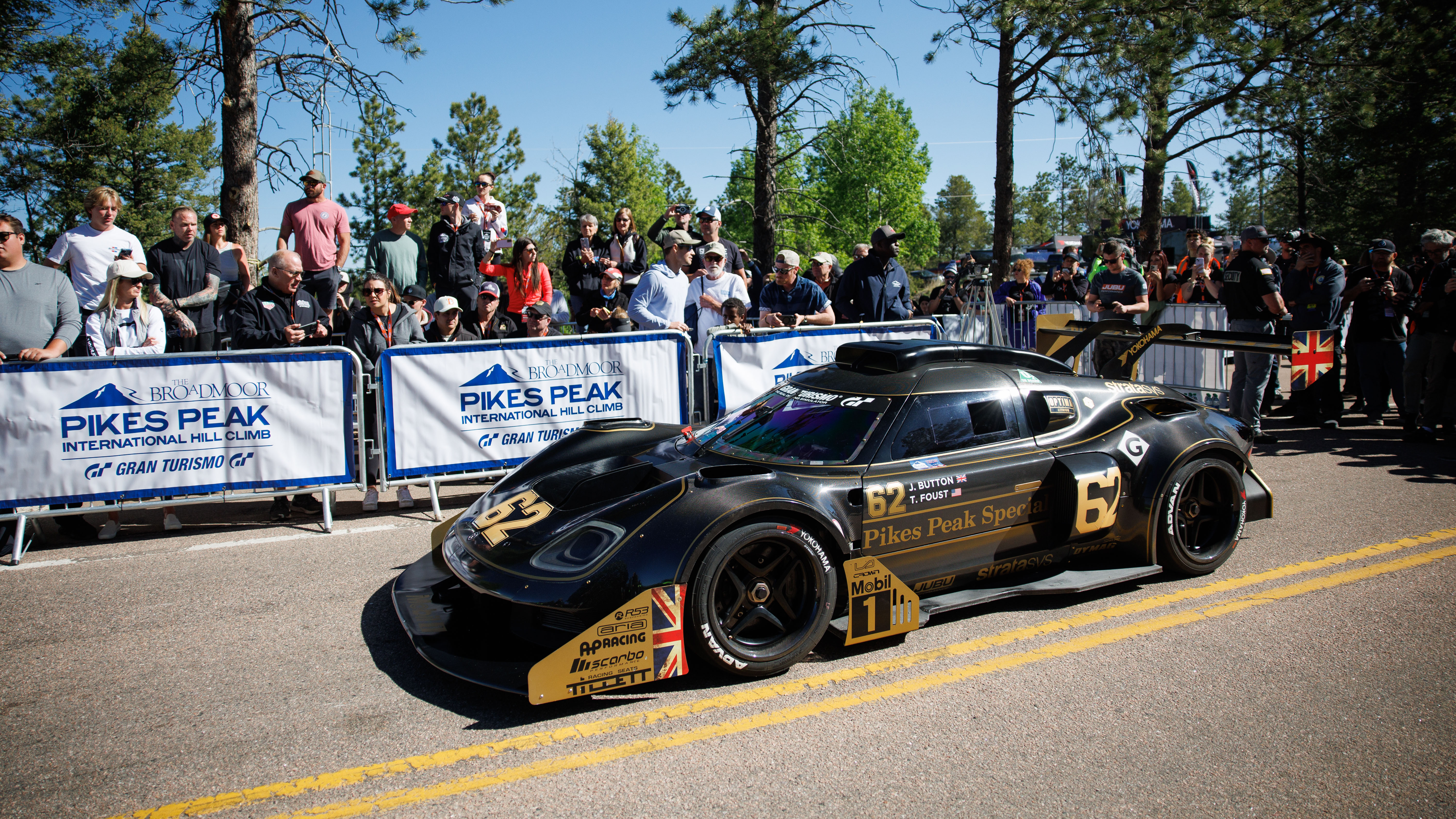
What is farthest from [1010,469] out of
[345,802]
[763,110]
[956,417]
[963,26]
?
[963,26]

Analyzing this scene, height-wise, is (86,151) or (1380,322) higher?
(86,151)

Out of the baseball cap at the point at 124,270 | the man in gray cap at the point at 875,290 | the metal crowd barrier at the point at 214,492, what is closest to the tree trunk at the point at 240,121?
the baseball cap at the point at 124,270

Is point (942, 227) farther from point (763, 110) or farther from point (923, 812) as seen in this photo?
point (923, 812)

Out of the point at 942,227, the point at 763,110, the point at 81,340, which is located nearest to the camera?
the point at 81,340

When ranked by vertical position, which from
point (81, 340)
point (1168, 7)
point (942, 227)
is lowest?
point (81, 340)

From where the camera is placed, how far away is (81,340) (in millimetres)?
A: 6629

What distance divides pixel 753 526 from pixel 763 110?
1025 cm

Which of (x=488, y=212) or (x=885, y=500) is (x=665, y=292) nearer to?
(x=488, y=212)

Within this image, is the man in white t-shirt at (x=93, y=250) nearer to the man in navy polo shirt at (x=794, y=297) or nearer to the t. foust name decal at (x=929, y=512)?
the man in navy polo shirt at (x=794, y=297)

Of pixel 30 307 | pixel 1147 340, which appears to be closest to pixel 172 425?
pixel 30 307

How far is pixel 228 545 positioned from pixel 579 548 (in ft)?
11.6

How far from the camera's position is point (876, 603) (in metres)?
3.84

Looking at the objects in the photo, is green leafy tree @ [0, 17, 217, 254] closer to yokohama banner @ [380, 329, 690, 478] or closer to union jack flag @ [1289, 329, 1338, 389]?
yokohama banner @ [380, 329, 690, 478]

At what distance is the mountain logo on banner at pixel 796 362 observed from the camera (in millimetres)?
7738
